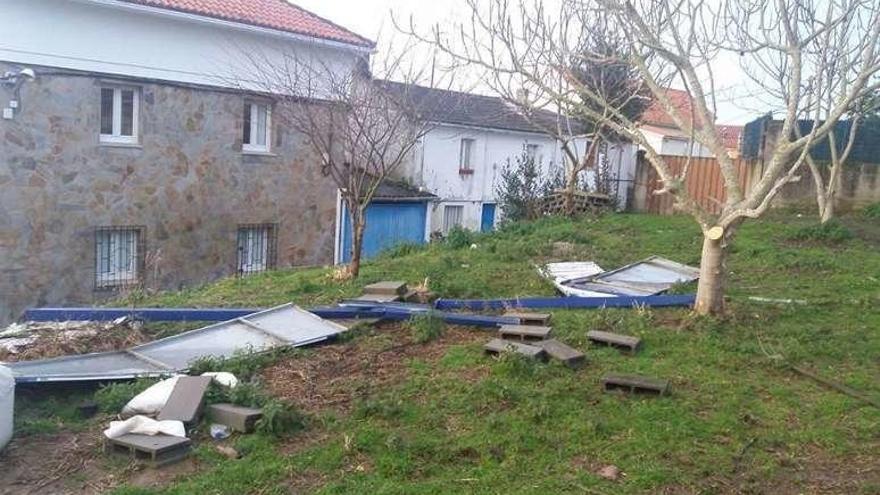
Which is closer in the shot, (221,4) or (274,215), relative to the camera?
(221,4)

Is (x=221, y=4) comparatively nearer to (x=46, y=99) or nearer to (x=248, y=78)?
(x=248, y=78)

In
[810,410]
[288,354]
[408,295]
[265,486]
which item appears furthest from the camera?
[408,295]

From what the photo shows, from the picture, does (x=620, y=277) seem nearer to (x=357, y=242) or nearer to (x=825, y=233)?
(x=357, y=242)

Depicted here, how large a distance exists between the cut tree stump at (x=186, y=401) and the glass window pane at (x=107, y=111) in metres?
10.7

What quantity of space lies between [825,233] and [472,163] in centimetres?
1375

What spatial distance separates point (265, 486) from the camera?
14.5 feet

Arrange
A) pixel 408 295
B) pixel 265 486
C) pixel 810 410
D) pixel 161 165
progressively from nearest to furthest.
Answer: pixel 265 486 < pixel 810 410 < pixel 408 295 < pixel 161 165

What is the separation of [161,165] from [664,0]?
1115 centimetres

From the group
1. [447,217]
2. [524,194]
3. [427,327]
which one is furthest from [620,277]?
[447,217]

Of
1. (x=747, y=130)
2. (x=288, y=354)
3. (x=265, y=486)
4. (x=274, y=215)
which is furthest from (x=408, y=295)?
(x=747, y=130)

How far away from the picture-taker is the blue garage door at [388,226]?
765 inches

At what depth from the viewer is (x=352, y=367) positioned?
21.4 feet

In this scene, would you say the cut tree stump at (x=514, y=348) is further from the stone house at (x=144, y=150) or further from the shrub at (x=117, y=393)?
the stone house at (x=144, y=150)

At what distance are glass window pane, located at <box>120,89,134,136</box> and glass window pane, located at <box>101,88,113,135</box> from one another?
0.22 m
